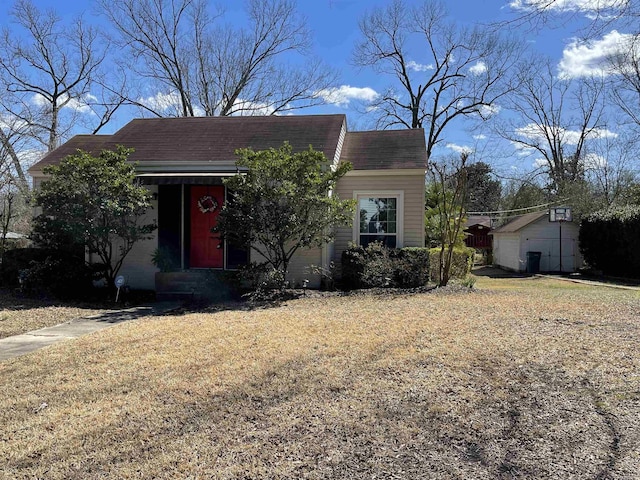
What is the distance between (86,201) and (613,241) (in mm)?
18689

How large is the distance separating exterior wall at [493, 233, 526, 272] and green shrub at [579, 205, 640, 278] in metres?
2.93

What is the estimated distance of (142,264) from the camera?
38.6ft

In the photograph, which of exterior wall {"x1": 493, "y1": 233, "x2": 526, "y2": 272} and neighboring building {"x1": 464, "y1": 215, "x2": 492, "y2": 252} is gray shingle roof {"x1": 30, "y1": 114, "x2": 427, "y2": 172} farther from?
neighboring building {"x1": 464, "y1": 215, "x2": 492, "y2": 252}

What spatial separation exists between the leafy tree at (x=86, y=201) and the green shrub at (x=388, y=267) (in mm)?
5180

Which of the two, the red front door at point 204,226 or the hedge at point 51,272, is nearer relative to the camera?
the hedge at point 51,272

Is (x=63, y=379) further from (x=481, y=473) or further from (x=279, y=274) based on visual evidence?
(x=279, y=274)

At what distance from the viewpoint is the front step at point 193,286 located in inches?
410

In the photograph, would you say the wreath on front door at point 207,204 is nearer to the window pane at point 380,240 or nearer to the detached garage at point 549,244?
the window pane at point 380,240

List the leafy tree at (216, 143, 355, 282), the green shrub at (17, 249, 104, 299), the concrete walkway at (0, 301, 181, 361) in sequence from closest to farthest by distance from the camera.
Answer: the concrete walkway at (0, 301, 181, 361) → the leafy tree at (216, 143, 355, 282) → the green shrub at (17, 249, 104, 299)

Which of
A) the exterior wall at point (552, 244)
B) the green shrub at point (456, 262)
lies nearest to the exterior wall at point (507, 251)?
the exterior wall at point (552, 244)

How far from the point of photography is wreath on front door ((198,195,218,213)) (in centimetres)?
1188

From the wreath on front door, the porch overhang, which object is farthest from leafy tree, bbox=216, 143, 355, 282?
the wreath on front door

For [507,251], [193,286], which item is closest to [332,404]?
[193,286]

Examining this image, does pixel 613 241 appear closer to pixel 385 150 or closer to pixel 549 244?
pixel 549 244
